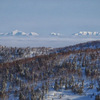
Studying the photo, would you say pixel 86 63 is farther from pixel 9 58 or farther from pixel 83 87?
pixel 9 58

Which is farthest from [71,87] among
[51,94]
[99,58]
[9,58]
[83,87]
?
[9,58]

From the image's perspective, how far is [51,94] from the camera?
69.3ft

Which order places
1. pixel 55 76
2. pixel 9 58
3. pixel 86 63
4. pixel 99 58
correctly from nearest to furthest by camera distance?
pixel 55 76, pixel 86 63, pixel 99 58, pixel 9 58

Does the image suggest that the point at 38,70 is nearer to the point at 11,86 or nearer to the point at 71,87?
the point at 11,86

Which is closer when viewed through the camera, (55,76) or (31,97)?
(31,97)

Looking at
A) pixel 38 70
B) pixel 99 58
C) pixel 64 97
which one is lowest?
pixel 64 97

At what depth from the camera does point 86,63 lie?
1236 inches

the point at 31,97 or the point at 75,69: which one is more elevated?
the point at 75,69

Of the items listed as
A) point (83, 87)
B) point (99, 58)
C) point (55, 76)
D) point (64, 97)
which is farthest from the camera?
point (99, 58)

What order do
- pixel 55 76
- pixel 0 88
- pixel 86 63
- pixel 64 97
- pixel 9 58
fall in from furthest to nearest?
1. pixel 9 58
2. pixel 86 63
3. pixel 55 76
4. pixel 0 88
5. pixel 64 97

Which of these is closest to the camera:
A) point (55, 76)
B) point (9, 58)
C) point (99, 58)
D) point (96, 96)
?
point (96, 96)

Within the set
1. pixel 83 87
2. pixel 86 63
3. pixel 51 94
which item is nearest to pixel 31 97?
pixel 51 94

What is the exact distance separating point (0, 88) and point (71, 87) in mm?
11284

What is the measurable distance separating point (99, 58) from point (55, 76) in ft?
43.0
